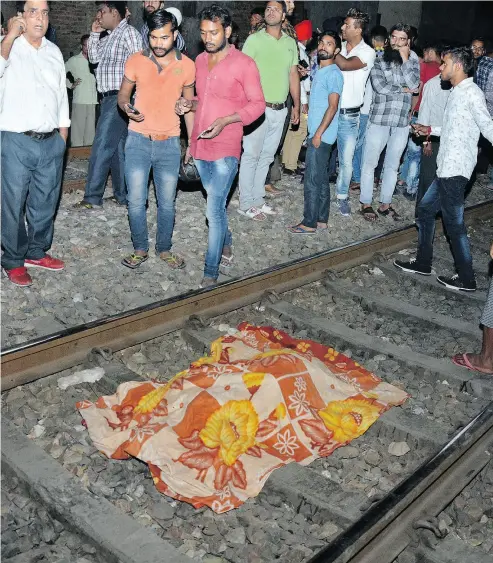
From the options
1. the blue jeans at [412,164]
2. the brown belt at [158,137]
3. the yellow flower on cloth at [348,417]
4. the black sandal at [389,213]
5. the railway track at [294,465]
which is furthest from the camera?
the blue jeans at [412,164]

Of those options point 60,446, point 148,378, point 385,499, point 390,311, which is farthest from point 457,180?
point 60,446

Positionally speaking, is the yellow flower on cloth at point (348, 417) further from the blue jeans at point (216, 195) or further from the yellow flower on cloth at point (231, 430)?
the blue jeans at point (216, 195)

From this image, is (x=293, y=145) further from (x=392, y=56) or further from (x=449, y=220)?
(x=449, y=220)

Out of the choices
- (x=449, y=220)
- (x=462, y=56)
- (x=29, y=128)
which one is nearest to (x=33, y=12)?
(x=29, y=128)

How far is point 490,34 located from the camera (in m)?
24.0

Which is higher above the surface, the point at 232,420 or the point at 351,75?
the point at 351,75

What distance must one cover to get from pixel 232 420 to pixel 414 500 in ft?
3.50

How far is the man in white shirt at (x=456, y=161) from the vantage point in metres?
6.45

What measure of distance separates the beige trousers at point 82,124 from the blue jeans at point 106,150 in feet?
13.8

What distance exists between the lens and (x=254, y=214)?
28.9 ft

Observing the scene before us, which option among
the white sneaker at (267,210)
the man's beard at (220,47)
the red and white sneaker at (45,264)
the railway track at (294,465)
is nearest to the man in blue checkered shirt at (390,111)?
the white sneaker at (267,210)

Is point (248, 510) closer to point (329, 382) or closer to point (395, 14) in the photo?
point (329, 382)

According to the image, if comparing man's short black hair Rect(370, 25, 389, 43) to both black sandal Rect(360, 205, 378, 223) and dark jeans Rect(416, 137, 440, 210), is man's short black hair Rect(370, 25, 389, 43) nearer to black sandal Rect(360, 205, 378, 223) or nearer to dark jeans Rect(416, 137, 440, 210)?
dark jeans Rect(416, 137, 440, 210)

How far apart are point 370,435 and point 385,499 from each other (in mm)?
921
